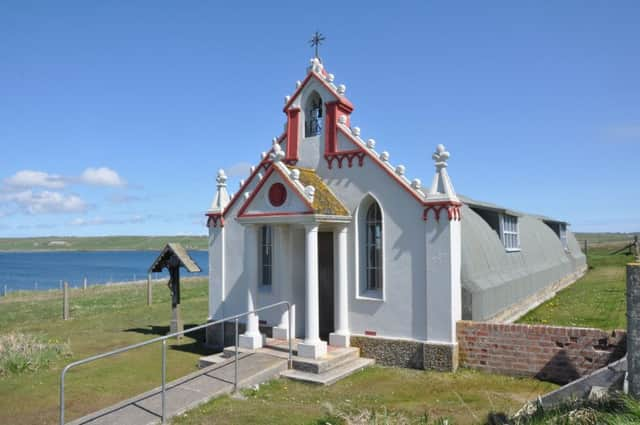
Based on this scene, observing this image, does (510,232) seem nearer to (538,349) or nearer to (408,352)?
(538,349)

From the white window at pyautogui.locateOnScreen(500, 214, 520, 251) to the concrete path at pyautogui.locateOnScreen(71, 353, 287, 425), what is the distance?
423 inches

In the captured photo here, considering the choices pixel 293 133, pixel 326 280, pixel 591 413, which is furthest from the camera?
pixel 326 280

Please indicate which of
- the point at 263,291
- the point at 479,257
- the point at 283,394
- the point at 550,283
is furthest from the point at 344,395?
the point at 550,283

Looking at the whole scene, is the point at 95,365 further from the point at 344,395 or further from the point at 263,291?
the point at 344,395

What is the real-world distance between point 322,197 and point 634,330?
8.23m

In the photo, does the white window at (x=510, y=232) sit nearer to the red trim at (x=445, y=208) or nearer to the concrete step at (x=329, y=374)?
the red trim at (x=445, y=208)

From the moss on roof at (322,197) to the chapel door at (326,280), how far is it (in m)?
1.73

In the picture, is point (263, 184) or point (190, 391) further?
point (263, 184)

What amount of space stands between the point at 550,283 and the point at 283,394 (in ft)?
58.9

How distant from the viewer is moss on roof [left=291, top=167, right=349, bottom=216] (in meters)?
13.1

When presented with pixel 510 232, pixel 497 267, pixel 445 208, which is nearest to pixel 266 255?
pixel 445 208

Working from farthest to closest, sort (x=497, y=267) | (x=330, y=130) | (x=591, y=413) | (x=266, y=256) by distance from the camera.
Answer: (x=497, y=267) → (x=266, y=256) → (x=330, y=130) → (x=591, y=413)

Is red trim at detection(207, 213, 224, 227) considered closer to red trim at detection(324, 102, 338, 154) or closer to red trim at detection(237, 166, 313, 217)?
red trim at detection(237, 166, 313, 217)

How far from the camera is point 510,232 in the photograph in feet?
65.3
